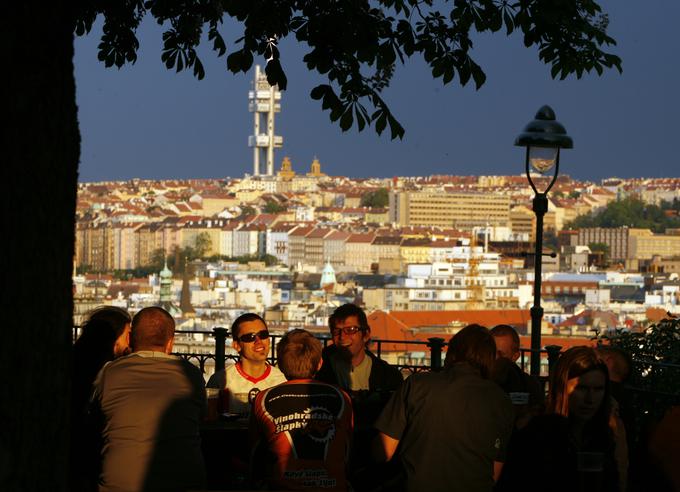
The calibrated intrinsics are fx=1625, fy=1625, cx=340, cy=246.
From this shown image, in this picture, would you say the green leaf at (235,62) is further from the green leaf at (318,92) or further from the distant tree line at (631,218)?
the distant tree line at (631,218)

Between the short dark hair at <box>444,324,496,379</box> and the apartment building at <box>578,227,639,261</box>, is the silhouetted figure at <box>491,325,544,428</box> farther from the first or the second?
the apartment building at <box>578,227,639,261</box>

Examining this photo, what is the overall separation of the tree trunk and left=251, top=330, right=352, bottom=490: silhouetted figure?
997mm

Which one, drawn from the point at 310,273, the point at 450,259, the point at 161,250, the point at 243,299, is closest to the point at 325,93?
the point at 243,299

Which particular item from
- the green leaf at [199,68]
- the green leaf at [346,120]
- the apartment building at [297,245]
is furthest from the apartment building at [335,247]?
the green leaf at [346,120]

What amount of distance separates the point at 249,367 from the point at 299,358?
0.85 meters

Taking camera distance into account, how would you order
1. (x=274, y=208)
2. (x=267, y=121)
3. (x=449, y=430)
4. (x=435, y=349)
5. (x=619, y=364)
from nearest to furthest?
(x=449, y=430)
(x=619, y=364)
(x=435, y=349)
(x=274, y=208)
(x=267, y=121)

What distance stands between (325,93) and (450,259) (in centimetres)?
8615

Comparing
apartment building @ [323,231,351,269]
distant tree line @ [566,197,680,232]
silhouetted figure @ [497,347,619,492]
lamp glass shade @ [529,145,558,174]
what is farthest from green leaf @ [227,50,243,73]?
distant tree line @ [566,197,680,232]

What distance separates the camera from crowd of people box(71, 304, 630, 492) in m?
2.94

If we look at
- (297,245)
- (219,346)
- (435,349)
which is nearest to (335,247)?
(297,245)

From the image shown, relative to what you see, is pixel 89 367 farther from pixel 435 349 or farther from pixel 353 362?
Answer: pixel 435 349

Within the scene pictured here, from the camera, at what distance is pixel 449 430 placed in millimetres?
3025

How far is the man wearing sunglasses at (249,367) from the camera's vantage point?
13.0 ft

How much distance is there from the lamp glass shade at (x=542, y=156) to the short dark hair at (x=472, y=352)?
3.76 metres
